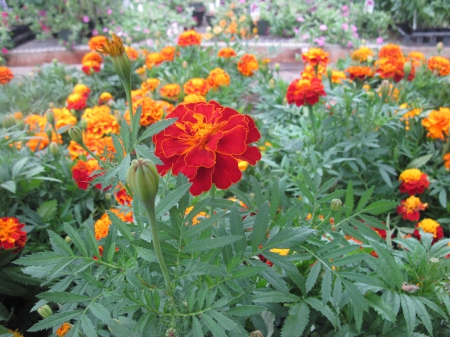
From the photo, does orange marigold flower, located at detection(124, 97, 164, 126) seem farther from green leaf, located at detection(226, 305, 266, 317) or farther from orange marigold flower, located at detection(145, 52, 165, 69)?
green leaf, located at detection(226, 305, 266, 317)

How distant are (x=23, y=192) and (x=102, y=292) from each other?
0.66 m

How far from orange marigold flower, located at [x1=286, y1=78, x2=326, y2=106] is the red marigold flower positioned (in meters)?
0.65

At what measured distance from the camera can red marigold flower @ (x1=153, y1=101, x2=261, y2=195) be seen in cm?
47

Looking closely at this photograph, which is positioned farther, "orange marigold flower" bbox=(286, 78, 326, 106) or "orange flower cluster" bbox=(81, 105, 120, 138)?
"orange flower cluster" bbox=(81, 105, 120, 138)

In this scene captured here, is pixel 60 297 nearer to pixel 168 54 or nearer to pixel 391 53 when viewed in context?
pixel 391 53

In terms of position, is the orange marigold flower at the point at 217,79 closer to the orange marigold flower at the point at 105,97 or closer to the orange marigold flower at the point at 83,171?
the orange marigold flower at the point at 105,97

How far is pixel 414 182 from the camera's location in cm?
115

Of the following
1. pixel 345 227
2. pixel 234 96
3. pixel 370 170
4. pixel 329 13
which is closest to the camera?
pixel 345 227

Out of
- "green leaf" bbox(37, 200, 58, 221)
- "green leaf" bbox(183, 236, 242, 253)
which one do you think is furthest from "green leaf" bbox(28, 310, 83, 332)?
"green leaf" bbox(37, 200, 58, 221)

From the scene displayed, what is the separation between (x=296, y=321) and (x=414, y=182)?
79 cm

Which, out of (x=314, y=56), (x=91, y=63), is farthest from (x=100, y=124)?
(x=314, y=56)

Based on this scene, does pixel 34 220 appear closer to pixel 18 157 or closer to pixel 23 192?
pixel 23 192

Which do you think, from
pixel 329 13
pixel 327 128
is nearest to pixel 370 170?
pixel 327 128

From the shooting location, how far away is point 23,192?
1.02m
